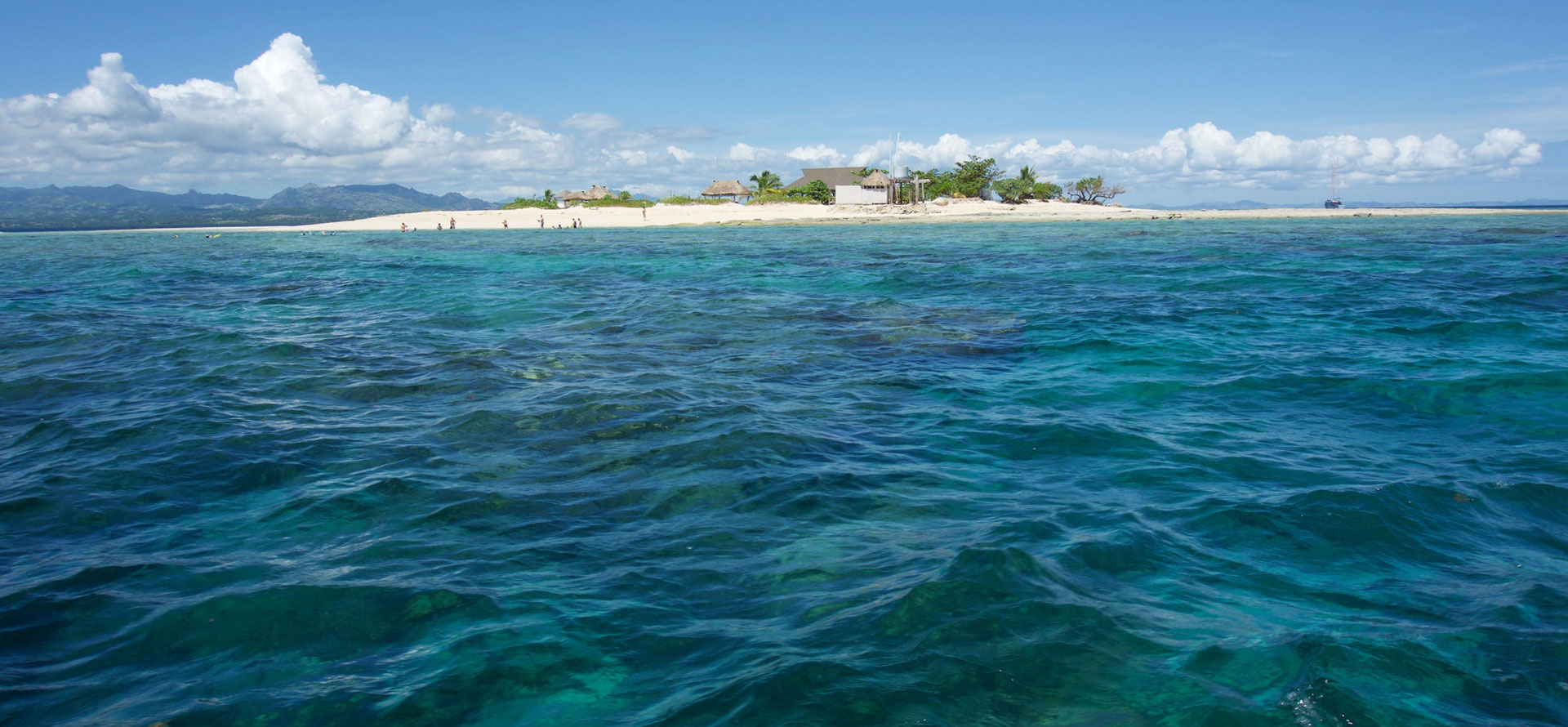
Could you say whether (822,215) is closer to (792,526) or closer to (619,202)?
(619,202)

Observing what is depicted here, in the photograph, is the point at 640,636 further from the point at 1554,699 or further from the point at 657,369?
the point at 657,369

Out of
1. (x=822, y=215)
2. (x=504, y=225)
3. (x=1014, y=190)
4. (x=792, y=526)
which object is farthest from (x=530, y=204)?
(x=792, y=526)

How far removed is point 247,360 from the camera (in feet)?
39.4

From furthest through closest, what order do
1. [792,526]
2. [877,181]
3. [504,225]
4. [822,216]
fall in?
[877,181], [504,225], [822,216], [792,526]

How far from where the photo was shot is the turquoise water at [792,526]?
12.9ft

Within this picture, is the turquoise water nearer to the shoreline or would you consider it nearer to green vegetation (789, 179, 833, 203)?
the shoreline

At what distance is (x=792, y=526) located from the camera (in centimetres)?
590

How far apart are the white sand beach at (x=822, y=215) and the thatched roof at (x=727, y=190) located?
14.7 ft

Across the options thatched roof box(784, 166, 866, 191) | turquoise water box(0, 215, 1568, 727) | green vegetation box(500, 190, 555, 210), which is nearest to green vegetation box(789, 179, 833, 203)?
thatched roof box(784, 166, 866, 191)

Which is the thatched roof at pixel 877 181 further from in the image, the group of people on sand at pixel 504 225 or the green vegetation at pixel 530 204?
the green vegetation at pixel 530 204

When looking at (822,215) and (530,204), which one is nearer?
(822,215)

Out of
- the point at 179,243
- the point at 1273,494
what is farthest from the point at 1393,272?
the point at 179,243

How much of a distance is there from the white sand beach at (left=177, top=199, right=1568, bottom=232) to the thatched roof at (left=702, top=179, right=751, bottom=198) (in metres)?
4.49

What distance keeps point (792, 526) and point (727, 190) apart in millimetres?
82912
